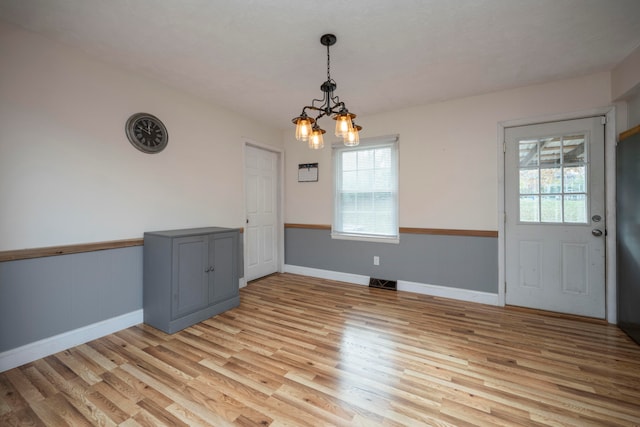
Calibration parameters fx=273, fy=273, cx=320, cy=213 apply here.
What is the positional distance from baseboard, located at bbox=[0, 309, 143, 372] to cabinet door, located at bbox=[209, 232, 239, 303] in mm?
753

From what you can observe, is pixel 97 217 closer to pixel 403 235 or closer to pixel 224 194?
pixel 224 194

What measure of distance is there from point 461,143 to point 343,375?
2895 mm

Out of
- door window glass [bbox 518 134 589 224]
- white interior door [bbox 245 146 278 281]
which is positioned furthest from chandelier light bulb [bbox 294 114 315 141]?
door window glass [bbox 518 134 589 224]

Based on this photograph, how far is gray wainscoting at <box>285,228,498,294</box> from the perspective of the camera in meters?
3.26

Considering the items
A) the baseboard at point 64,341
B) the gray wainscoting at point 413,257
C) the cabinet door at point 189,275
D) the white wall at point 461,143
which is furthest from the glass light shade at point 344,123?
the baseboard at point 64,341

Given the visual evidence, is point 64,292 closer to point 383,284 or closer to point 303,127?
point 303,127

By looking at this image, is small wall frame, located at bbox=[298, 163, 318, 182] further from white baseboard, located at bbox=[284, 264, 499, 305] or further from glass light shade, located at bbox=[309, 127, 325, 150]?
glass light shade, located at bbox=[309, 127, 325, 150]

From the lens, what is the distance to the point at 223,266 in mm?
3023

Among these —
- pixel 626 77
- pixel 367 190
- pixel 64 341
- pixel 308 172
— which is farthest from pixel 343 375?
pixel 626 77

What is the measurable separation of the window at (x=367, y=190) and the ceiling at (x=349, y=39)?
1.03 m

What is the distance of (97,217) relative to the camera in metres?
2.45

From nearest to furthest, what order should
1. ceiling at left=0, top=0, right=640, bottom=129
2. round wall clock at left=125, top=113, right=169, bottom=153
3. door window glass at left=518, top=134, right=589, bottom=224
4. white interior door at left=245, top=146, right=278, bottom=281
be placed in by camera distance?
ceiling at left=0, top=0, right=640, bottom=129, round wall clock at left=125, top=113, right=169, bottom=153, door window glass at left=518, top=134, right=589, bottom=224, white interior door at left=245, top=146, right=278, bottom=281

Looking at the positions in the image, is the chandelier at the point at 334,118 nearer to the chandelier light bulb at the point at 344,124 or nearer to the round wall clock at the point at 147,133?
the chandelier light bulb at the point at 344,124

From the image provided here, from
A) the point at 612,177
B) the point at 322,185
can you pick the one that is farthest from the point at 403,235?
the point at 612,177
